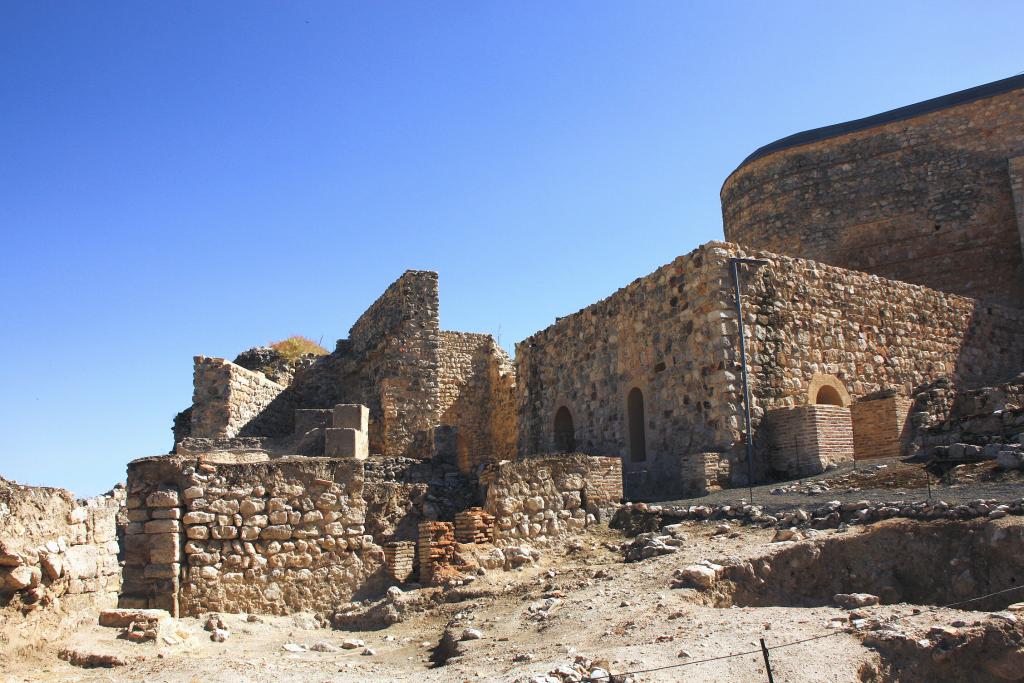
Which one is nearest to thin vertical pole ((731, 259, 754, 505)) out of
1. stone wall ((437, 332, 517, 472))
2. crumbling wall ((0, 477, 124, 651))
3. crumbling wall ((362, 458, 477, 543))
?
crumbling wall ((362, 458, 477, 543))

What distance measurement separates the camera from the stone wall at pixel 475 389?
2403 centimetres

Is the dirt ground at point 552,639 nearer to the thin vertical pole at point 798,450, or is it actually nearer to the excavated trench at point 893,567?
the excavated trench at point 893,567

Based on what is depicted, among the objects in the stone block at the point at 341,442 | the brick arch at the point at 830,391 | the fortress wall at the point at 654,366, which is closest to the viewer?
the fortress wall at the point at 654,366

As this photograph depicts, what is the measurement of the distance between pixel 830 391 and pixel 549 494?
588cm

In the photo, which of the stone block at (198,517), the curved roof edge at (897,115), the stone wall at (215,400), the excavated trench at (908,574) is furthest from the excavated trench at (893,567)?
the curved roof edge at (897,115)

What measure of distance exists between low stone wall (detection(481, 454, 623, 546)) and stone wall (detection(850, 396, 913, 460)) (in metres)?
4.41

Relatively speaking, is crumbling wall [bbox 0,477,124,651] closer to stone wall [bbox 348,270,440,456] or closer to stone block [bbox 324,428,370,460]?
stone block [bbox 324,428,370,460]

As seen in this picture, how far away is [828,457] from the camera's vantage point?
12.1 meters

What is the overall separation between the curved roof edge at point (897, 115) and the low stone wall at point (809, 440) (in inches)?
523

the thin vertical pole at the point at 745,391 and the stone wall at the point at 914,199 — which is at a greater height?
the stone wall at the point at 914,199

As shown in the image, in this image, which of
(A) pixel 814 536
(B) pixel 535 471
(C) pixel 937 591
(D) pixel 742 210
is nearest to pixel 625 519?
(B) pixel 535 471

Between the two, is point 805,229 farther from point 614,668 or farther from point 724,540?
point 614,668

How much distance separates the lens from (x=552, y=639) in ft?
23.2

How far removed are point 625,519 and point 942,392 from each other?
6.67 metres
